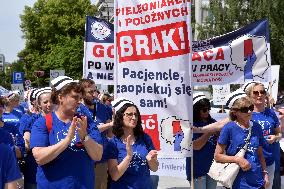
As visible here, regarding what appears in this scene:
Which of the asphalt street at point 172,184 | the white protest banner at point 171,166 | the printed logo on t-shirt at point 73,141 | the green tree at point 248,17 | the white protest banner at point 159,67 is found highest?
the green tree at point 248,17

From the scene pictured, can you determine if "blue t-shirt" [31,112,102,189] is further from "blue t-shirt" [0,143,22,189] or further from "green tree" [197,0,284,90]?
"green tree" [197,0,284,90]

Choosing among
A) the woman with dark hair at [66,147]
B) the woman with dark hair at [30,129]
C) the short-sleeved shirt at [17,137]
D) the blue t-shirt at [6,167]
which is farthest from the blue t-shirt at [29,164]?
the blue t-shirt at [6,167]

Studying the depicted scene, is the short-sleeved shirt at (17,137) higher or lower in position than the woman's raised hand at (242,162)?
higher

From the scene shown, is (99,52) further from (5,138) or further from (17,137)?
(5,138)

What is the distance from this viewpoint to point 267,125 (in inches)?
228

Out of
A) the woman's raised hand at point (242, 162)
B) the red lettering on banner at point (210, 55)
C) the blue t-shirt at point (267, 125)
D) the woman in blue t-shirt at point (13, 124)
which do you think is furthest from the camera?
the red lettering on banner at point (210, 55)

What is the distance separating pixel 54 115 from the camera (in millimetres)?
4246

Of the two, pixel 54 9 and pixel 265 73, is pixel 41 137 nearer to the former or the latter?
pixel 265 73

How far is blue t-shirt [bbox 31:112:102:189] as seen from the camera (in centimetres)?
414

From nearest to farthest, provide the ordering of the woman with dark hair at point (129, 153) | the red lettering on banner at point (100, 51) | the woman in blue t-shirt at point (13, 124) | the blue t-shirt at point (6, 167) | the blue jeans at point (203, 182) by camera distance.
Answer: the blue t-shirt at point (6, 167), the woman with dark hair at point (129, 153), the woman in blue t-shirt at point (13, 124), the blue jeans at point (203, 182), the red lettering on banner at point (100, 51)

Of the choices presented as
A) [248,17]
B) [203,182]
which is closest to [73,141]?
[203,182]

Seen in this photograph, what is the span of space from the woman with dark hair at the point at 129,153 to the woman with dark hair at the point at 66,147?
0.29m

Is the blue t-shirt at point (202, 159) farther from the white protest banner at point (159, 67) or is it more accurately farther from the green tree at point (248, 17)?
the green tree at point (248, 17)

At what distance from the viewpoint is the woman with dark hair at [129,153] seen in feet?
14.7
